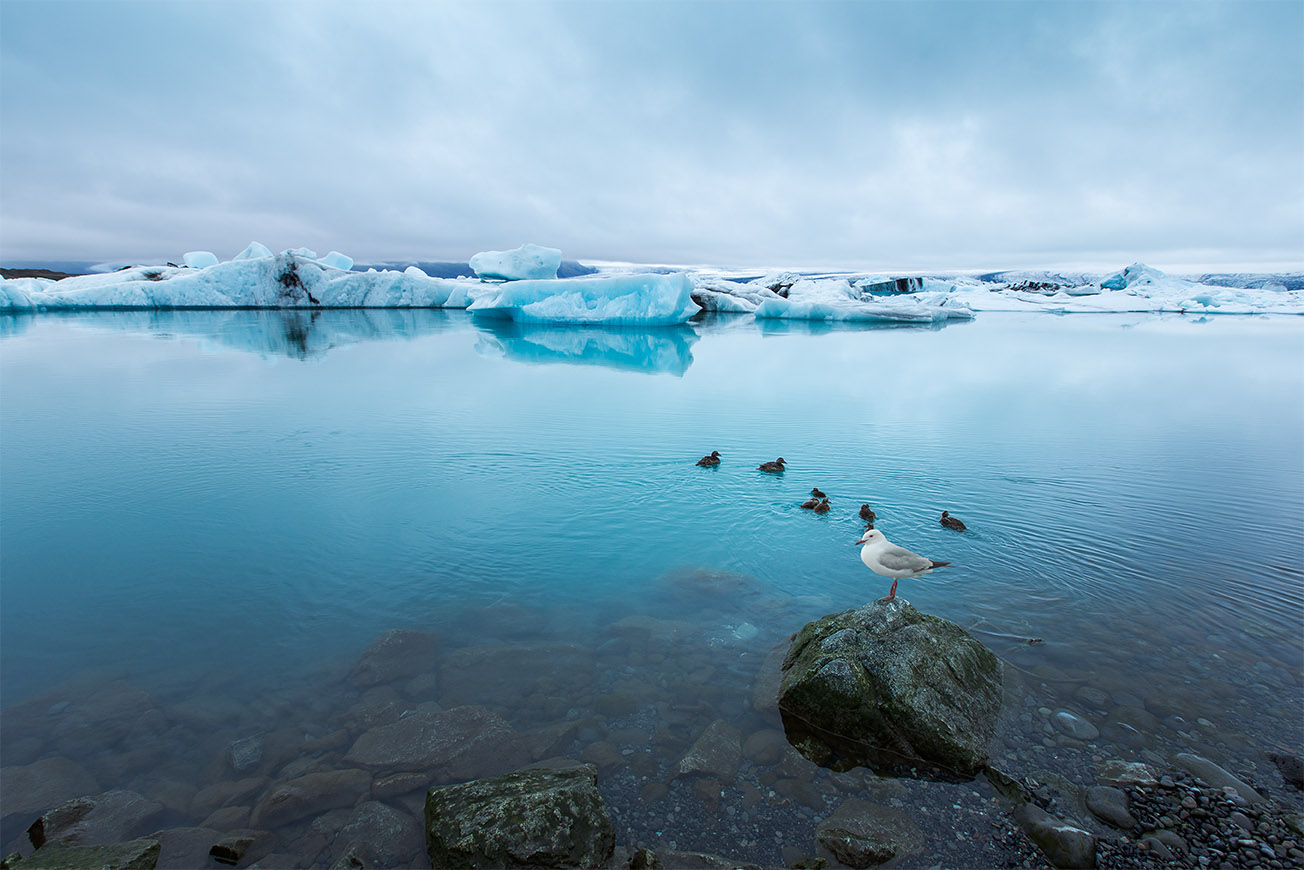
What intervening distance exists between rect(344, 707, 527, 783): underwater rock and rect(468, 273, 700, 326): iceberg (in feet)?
104

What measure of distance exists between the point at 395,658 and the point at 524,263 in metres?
55.1

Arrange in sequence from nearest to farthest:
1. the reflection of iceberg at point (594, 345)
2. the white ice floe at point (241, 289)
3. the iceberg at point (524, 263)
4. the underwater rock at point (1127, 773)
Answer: the underwater rock at point (1127, 773) → the reflection of iceberg at point (594, 345) → the white ice floe at point (241, 289) → the iceberg at point (524, 263)

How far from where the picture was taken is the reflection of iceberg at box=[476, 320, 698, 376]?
24.5m

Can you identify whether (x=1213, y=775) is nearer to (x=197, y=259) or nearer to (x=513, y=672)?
(x=513, y=672)

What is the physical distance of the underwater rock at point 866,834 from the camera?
3.47m

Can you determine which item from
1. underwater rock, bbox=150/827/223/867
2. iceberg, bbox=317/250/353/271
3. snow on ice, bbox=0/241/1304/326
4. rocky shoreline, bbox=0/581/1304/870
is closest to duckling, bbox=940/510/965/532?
rocky shoreline, bbox=0/581/1304/870

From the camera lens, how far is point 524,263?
186 ft

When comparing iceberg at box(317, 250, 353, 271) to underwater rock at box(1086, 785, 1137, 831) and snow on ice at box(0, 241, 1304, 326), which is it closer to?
snow on ice at box(0, 241, 1304, 326)

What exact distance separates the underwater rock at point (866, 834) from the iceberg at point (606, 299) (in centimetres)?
3236

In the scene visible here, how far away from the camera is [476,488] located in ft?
30.8

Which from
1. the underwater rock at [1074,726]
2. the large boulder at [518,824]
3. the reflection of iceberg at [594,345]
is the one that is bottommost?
the underwater rock at [1074,726]

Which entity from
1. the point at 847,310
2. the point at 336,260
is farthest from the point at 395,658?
the point at 336,260

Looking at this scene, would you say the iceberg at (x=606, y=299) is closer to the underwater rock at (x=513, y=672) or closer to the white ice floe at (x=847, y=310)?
the white ice floe at (x=847, y=310)

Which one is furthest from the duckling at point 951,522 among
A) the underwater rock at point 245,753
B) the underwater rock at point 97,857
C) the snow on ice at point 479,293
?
the snow on ice at point 479,293
